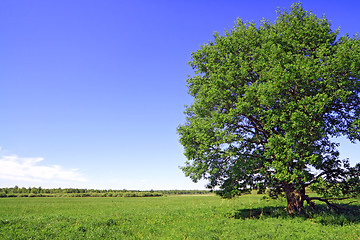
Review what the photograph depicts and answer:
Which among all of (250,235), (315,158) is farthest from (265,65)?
(250,235)

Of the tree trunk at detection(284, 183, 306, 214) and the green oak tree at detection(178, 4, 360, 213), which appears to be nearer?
the green oak tree at detection(178, 4, 360, 213)

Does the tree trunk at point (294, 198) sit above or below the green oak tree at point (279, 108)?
below

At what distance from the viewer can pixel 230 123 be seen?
72.2 feet

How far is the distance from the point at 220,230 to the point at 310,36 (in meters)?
19.4

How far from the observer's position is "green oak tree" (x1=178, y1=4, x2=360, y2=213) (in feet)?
60.3

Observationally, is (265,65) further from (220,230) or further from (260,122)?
(220,230)

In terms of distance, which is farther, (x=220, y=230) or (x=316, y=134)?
(x=316, y=134)

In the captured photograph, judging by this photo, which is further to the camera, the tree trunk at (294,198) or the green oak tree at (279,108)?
the tree trunk at (294,198)

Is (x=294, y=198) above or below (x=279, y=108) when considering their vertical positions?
below

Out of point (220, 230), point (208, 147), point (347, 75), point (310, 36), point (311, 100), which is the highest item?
point (310, 36)

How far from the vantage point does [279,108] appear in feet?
65.2

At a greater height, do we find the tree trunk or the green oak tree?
the green oak tree

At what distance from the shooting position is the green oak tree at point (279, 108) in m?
18.4

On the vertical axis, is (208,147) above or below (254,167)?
above
